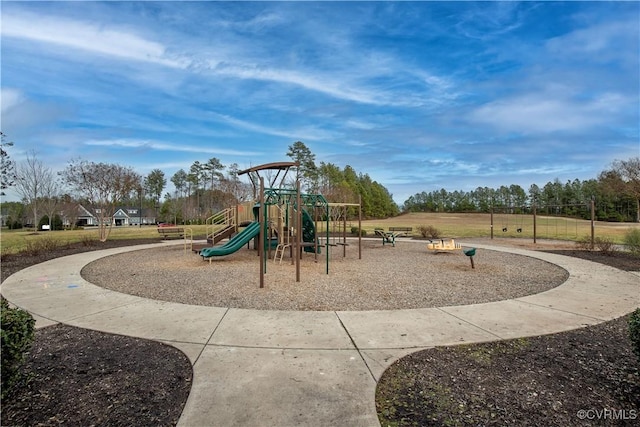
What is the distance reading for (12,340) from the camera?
2.49 m

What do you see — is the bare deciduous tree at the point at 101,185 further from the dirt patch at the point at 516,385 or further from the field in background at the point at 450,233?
the dirt patch at the point at 516,385

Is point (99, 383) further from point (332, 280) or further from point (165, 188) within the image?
point (165, 188)

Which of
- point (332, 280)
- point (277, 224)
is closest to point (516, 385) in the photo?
point (332, 280)

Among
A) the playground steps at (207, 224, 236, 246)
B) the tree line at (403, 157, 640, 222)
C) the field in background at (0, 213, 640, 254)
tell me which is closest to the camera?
the playground steps at (207, 224, 236, 246)

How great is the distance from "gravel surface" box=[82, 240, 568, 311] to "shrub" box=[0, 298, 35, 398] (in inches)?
128

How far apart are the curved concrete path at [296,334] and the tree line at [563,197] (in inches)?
1128

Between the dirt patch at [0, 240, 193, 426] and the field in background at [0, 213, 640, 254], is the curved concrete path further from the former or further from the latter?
the field in background at [0, 213, 640, 254]

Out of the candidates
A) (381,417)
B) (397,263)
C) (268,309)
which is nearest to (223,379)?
(381,417)

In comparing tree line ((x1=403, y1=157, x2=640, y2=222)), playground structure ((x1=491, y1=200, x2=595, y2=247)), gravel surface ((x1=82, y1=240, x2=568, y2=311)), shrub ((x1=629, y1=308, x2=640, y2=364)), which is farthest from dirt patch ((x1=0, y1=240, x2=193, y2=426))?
tree line ((x1=403, y1=157, x2=640, y2=222))

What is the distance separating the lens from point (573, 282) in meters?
7.55

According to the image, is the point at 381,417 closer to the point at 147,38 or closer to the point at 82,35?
the point at 82,35

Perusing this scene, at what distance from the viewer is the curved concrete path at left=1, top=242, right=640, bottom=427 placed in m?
2.65

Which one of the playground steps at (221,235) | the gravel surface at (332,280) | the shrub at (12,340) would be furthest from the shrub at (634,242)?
the shrub at (12,340)

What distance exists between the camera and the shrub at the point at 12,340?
2.42 metres
